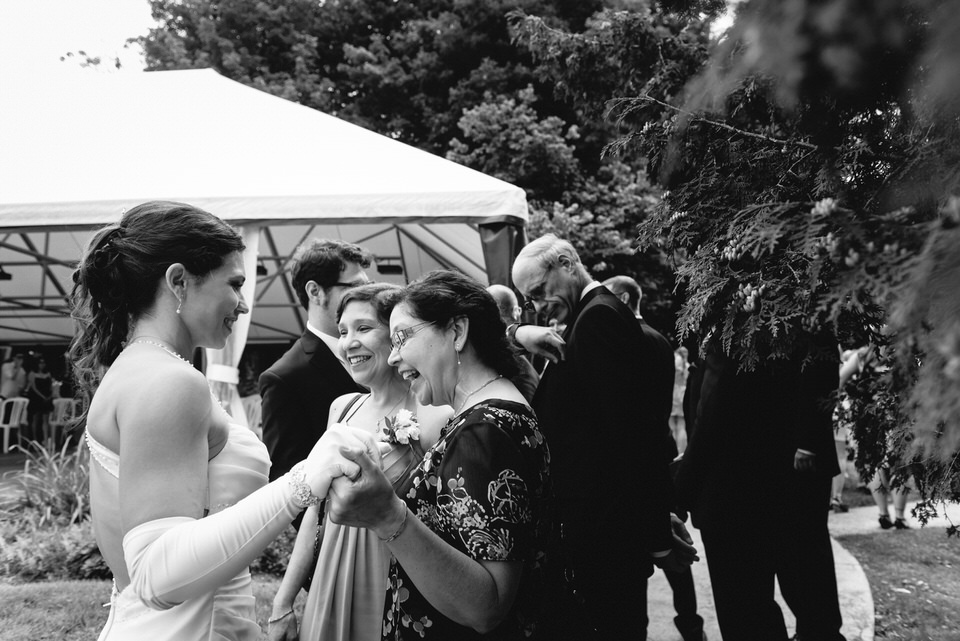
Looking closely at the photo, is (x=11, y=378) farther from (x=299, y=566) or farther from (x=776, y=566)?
(x=776, y=566)

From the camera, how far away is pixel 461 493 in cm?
179

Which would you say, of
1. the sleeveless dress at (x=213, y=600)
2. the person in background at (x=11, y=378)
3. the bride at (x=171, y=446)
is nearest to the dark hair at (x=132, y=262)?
the bride at (x=171, y=446)

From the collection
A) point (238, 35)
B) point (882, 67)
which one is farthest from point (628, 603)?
point (238, 35)

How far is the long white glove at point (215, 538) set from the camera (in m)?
1.52

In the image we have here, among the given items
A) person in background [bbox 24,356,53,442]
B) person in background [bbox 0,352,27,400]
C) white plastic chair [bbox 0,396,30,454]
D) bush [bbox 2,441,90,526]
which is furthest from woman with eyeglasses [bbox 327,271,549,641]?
person in background [bbox 24,356,53,442]

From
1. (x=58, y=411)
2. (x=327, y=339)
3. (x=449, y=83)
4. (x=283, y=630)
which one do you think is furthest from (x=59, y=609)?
(x=449, y=83)

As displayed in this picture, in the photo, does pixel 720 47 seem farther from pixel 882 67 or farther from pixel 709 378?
pixel 709 378

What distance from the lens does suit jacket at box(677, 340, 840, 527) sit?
360cm

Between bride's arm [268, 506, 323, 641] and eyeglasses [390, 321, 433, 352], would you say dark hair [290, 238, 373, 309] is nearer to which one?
bride's arm [268, 506, 323, 641]

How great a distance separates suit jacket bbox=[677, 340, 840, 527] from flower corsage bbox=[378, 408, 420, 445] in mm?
1749

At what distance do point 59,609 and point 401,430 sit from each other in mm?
3700

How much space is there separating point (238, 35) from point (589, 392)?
18380 millimetres

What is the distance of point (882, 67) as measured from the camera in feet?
4.22

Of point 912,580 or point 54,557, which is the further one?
point 912,580
